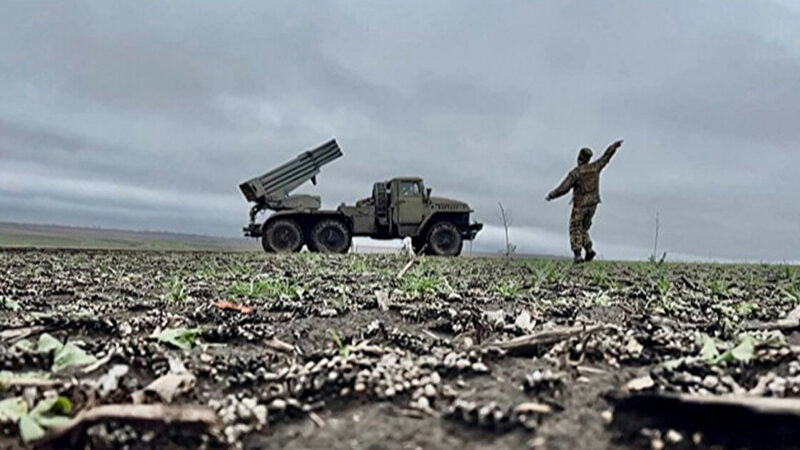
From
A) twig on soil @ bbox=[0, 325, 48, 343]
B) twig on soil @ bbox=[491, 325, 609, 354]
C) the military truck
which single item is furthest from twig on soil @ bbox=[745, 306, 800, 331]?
the military truck

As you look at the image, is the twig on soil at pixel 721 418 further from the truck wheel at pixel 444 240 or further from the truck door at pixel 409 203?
the truck door at pixel 409 203

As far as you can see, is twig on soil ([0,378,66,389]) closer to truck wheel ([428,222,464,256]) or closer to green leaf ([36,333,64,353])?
green leaf ([36,333,64,353])

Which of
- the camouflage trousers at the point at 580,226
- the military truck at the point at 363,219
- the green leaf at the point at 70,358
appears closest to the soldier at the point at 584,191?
the camouflage trousers at the point at 580,226

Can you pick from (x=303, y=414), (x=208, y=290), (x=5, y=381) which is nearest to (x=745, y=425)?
(x=303, y=414)

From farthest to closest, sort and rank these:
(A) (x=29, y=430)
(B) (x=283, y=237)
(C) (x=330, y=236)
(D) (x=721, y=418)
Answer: (C) (x=330, y=236), (B) (x=283, y=237), (A) (x=29, y=430), (D) (x=721, y=418)

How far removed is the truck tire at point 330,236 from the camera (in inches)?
672

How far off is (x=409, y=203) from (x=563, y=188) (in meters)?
8.13

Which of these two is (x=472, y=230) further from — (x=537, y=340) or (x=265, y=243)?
(x=537, y=340)

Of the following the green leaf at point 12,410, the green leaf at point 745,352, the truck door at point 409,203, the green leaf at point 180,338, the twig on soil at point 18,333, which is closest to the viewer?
the green leaf at point 12,410

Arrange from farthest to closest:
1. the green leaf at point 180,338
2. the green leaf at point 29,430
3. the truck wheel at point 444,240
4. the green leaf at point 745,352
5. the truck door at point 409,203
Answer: the truck door at point 409,203, the truck wheel at point 444,240, the green leaf at point 180,338, the green leaf at point 745,352, the green leaf at point 29,430

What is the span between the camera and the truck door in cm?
1750

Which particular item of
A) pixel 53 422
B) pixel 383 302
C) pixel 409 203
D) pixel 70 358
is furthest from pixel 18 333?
pixel 409 203

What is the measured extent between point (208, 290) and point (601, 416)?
144 inches

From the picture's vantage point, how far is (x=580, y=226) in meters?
9.73
